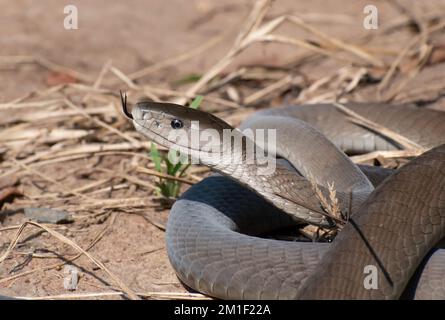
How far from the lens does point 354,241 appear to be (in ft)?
7.54

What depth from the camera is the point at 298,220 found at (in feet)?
9.34

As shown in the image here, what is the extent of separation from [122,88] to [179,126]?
228cm

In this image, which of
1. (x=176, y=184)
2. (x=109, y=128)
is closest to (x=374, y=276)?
(x=176, y=184)

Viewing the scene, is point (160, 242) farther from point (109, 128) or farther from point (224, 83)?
point (224, 83)

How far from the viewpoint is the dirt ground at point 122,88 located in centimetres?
299

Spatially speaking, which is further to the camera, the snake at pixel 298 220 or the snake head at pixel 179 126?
the snake head at pixel 179 126

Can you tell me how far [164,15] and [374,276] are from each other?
4.79 meters

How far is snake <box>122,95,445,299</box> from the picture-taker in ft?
7.51

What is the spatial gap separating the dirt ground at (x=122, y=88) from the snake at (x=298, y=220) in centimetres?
23
